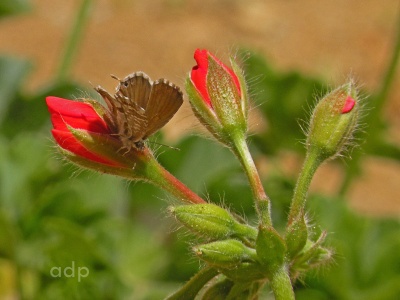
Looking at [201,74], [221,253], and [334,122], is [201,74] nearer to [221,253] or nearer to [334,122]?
[334,122]

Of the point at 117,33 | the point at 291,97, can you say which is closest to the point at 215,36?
the point at 117,33

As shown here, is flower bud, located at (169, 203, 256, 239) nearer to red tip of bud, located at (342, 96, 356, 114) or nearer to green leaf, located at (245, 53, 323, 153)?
red tip of bud, located at (342, 96, 356, 114)

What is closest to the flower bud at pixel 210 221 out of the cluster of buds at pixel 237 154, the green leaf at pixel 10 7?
the cluster of buds at pixel 237 154

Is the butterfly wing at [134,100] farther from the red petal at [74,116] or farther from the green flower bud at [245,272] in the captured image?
the green flower bud at [245,272]

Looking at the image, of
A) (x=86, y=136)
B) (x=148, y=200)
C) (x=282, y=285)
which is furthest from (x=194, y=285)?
(x=148, y=200)

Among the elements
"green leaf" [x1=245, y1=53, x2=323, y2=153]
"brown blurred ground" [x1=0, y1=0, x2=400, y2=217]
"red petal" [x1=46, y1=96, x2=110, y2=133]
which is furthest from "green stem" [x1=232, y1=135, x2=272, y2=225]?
"brown blurred ground" [x1=0, y1=0, x2=400, y2=217]

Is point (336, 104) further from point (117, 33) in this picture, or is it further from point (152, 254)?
point (117, 33)

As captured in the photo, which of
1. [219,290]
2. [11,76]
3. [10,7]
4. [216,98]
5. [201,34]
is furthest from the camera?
[201,34]
